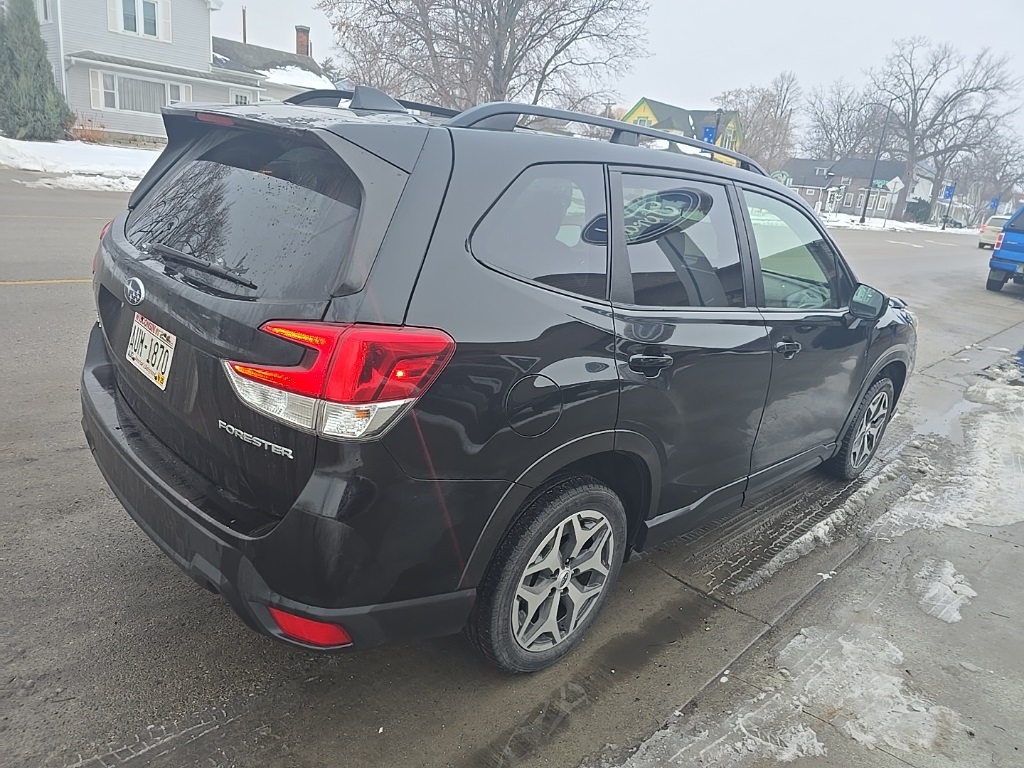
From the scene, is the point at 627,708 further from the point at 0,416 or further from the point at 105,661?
the point at 0,416

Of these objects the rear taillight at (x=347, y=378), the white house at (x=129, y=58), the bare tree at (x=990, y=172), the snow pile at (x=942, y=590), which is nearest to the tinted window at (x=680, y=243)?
the rear taillight at (x=347, y=378)

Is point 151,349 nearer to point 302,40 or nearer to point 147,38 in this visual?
point 147,38

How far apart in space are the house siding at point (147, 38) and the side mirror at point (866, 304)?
34.1 meters

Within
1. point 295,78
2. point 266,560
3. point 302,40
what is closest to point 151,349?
point 266,560

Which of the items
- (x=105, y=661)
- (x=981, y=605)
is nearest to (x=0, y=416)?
(x=105, y=661)

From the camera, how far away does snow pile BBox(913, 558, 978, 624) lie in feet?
11.0

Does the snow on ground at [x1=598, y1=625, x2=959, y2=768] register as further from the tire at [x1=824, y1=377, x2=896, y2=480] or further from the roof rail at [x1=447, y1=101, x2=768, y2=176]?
the roof rail at [x1=447, y1=101, x2=768, y2=176]

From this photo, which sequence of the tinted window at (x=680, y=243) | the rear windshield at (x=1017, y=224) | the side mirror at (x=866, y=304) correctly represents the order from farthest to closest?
the rear windshield at (x=1017, y=224)
the side mirror at (x=866, y=304)
the tinted window at (x=680, y=243)

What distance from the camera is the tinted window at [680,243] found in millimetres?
2627

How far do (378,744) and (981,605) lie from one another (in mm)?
2913

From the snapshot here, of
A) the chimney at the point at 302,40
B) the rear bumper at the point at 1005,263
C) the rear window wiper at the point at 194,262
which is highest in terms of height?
the chimney at the point at 302,40

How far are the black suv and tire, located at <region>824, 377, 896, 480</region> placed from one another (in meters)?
1.70

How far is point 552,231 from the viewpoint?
2348 millimetres

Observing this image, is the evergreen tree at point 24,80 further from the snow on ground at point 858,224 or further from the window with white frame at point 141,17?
the snow on ground at point 858,224
